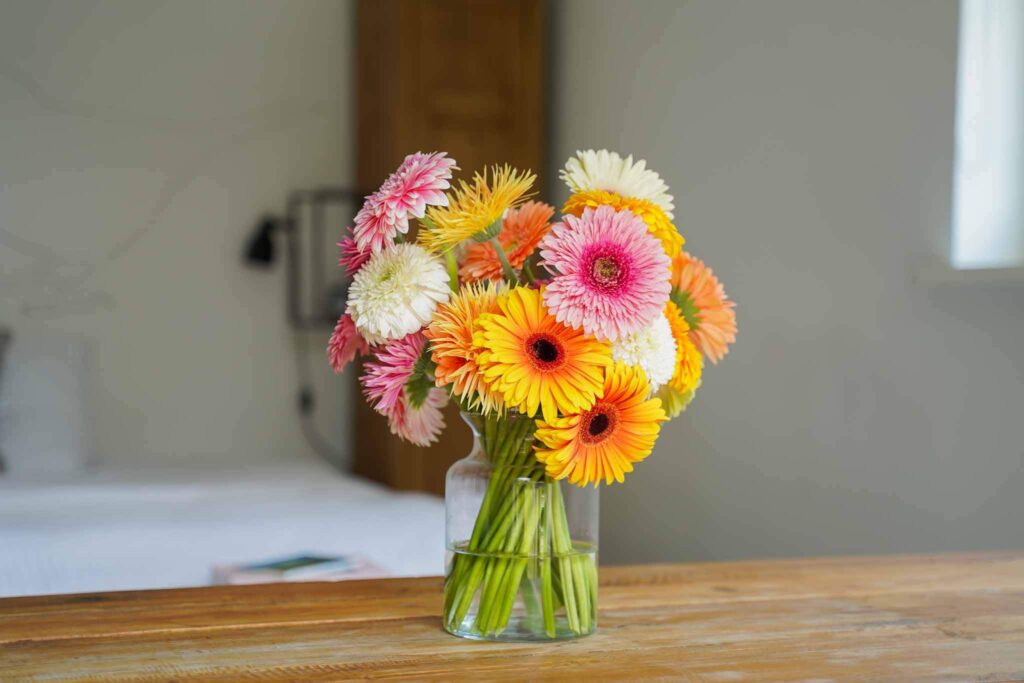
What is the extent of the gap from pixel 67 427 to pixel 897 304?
2.31 meters

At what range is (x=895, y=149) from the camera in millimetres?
2205

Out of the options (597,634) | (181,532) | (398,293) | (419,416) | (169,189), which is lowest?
(181,532)

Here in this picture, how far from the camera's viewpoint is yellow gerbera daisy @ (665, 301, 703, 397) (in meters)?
0.89

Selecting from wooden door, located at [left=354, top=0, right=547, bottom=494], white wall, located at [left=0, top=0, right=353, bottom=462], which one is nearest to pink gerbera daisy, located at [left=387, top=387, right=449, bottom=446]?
wooden door, located at [left=354, top=0, right=547, bottom=494]

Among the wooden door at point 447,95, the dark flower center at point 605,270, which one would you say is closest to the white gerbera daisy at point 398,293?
the dark flower center at point 605,270

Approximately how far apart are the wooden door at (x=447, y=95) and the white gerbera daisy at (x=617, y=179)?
2.64 meters

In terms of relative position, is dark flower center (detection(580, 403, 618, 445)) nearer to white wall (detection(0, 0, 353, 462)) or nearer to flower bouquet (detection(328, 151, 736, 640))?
flower bouquet (detection(328, 151, 736, 640))

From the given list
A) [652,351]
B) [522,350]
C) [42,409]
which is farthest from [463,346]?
[42,409]

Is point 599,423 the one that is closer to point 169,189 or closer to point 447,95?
point 447,95

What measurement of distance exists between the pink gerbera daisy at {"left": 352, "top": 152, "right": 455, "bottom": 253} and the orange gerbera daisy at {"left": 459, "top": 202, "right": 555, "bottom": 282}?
72mm

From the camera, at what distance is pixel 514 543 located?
831 millimetres

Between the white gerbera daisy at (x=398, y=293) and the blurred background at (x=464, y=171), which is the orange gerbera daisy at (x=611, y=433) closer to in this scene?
the white gerbera daisy at (x=398, y=293)

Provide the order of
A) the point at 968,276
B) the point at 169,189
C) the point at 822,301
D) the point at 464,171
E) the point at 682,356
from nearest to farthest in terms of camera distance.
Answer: the point at 682,356 < the point at 968,276 < the point at 822,301 < the point at 464,171 < the point at 169,189

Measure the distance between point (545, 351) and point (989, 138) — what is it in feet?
5.22
